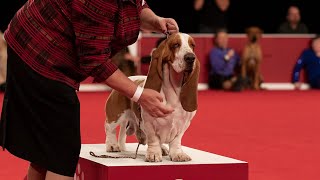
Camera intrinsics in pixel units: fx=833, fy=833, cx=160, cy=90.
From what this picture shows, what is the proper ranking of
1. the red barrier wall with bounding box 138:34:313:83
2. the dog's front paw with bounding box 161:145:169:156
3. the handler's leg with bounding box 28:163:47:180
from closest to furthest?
the handler's leg with bounding box 28:163:47:180
the dog's front paw with bounding box 161:145:169:156
the red barrier wall with bounding box 138:34:313:83

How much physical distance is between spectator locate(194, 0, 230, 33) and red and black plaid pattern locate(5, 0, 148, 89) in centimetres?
981

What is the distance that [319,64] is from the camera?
13680mm

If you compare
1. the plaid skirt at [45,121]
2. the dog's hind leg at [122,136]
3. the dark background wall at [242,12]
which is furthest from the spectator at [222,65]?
the plaid skirt at [45,121]

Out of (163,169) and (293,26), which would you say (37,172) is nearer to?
(163,169)

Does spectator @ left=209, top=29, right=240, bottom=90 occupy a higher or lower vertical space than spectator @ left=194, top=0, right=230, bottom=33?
lower

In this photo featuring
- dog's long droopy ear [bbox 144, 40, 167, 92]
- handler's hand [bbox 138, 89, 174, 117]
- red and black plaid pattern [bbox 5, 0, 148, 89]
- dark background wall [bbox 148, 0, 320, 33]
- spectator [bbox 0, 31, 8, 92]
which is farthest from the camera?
dark background wall [bbox 148, 0, 320, 33]

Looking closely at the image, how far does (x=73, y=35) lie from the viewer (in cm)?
338

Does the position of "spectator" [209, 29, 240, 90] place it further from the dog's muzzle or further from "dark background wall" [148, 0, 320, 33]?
the dog's muzzle

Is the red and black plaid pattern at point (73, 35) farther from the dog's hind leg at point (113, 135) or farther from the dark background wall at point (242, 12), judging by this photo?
the dark background wall at point (242, 12)

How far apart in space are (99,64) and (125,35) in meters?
0.24

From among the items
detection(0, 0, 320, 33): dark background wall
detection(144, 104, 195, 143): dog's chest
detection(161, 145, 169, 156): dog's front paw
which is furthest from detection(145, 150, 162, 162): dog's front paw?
detection(0, 0, 320, 33): dark background wall

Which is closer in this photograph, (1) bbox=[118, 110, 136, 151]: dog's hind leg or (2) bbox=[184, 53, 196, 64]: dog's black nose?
(2) bbox=[184, 53, 196, 64]: dog's black nose

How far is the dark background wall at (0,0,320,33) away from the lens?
13828mm


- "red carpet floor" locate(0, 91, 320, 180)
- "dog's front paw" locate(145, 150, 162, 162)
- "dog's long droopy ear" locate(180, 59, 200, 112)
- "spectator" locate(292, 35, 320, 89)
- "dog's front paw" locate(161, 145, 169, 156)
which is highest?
"dog's long droopy ear" locate(180, 59, 200, 112)
